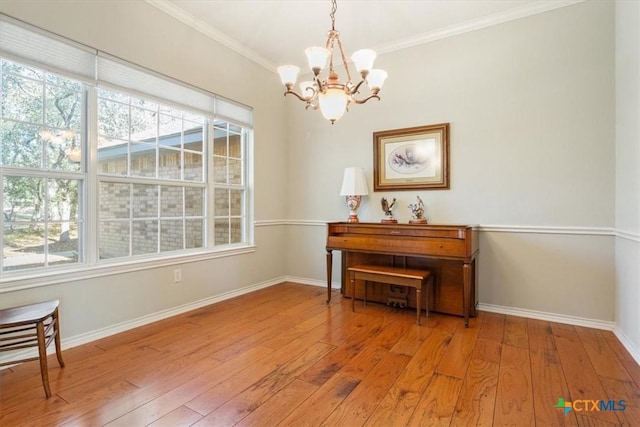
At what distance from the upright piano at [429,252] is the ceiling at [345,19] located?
2.03 meters

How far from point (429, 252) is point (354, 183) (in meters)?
1.17

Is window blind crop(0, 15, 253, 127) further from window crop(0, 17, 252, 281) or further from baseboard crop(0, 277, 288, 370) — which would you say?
baseboard crop(0, 277, 288, 370)

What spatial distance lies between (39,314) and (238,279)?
2006mm

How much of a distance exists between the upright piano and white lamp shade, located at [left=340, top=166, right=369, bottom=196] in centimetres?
39

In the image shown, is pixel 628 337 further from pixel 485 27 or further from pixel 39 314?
pixel 39 314

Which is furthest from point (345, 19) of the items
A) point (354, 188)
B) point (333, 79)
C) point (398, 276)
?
point (398, 276)

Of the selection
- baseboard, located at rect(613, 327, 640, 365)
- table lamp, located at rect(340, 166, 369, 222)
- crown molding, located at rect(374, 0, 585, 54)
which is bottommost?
baseboard, located at rect(613, 327, 640, 365)

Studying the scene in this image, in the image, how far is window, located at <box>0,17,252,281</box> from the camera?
2.16 m

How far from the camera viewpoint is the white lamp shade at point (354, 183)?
11.8 ft

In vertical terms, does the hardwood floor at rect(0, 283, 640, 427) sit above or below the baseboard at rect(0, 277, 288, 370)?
below

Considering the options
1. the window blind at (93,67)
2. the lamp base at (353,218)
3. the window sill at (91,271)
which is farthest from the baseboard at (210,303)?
the window blind at (93,67)

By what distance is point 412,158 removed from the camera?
3490 millimetres

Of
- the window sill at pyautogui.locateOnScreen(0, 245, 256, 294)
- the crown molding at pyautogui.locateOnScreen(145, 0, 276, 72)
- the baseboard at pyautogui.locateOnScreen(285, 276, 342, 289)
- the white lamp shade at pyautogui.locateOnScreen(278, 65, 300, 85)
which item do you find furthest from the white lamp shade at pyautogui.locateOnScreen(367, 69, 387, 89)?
the baseboard at pyautogui.locateOnScreen(285, 276, 342, 289)

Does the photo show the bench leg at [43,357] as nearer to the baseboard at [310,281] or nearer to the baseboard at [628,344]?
the baseboard at [310,281]
